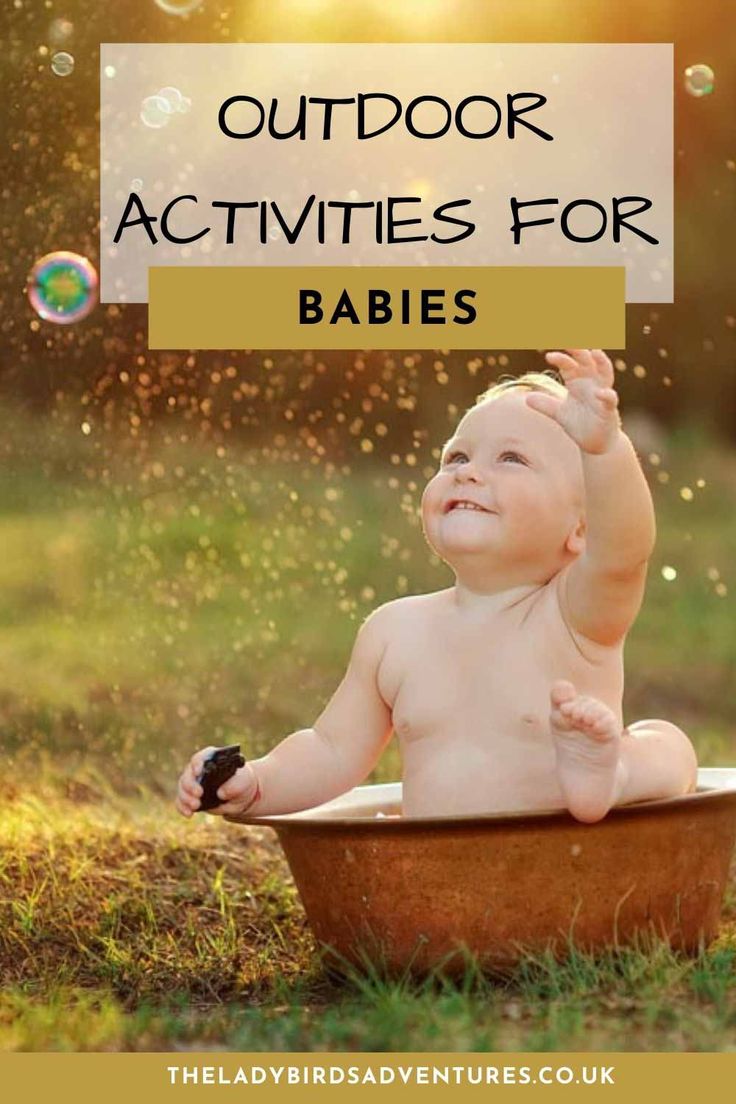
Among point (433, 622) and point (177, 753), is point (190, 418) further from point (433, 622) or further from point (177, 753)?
point (433, 622)

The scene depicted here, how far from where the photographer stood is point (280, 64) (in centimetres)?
199

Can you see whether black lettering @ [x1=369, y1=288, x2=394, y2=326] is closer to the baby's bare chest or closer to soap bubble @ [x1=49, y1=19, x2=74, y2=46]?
the baby's bare chest

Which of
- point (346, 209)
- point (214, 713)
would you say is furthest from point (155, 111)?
point (214, 713)

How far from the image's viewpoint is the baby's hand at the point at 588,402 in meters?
1.51

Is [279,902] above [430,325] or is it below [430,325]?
below

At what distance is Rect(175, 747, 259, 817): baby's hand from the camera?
1.65m

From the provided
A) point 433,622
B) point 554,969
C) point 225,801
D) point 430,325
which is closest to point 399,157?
point 430,325

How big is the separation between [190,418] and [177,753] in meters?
1.38

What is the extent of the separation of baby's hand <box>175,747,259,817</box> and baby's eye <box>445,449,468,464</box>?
1.17ft

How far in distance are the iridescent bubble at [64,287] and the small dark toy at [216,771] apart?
79cm

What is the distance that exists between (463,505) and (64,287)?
80 cm

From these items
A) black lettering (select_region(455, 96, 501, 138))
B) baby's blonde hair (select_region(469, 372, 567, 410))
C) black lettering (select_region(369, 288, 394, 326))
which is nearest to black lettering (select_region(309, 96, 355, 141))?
black lettering (select_region(455, 96, 501, 138))

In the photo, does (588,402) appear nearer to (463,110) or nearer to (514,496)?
(514,496)

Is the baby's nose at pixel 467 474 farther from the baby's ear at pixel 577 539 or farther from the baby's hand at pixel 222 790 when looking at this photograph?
the baby's hand at pixel 222 790
